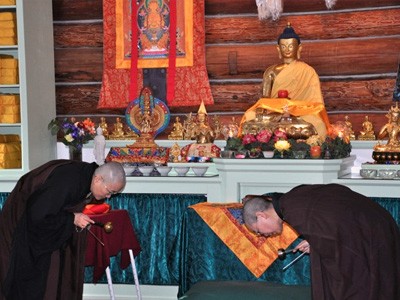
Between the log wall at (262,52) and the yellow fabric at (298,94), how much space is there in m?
0.41

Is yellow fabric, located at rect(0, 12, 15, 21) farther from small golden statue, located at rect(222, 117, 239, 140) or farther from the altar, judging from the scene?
small golden statue, located at rect(222, 117, 239, 140)

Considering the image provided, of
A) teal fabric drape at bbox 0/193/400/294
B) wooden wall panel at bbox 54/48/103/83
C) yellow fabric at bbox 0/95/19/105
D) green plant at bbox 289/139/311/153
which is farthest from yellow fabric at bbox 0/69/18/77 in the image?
green plant at bbox 289/139/311/153

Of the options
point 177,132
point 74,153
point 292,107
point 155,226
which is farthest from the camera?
point 177,132

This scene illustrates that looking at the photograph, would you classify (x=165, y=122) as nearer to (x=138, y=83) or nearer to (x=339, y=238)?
(x=138, y=83)

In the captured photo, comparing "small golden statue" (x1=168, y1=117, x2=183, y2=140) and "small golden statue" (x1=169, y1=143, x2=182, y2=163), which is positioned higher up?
"small golden statue" (x1=168, y1=117, x2=183, y2=140)

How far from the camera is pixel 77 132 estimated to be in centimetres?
645

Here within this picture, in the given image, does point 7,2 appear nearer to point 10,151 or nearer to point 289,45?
point 10,151

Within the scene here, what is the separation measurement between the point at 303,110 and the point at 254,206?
273 centimetres

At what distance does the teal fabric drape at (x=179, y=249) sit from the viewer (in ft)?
15.7

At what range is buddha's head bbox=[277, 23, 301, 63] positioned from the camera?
633cm

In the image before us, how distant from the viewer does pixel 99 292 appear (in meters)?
5.74

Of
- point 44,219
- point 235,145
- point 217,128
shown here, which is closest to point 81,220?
point 44,219

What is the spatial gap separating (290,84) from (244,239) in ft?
6.31

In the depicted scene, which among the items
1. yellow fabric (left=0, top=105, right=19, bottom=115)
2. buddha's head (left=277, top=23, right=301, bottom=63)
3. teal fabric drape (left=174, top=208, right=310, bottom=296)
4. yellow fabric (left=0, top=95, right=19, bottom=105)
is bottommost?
teal fabric drape (left=174, top=208, right=310, bottom=296)
